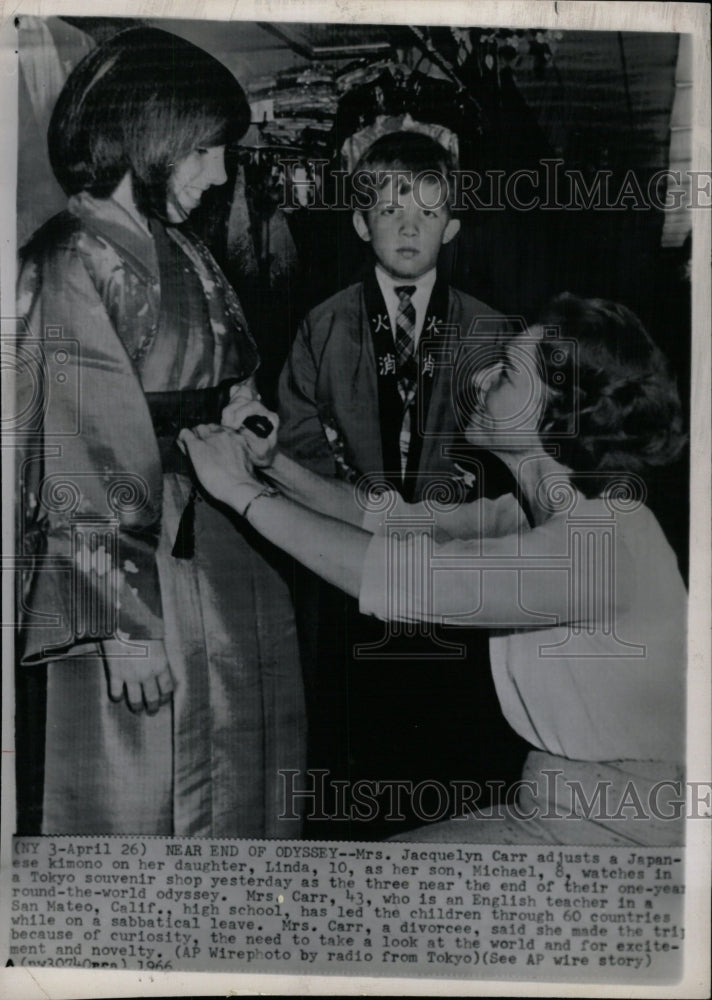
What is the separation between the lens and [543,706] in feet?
4.24

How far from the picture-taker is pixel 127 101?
4.27 feet

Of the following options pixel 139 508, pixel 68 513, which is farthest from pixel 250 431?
pixel 68 513

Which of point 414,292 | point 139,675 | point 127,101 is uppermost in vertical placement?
point 127,101

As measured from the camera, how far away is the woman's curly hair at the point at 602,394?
4.25 feet

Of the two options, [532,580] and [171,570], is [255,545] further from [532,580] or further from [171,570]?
[532,580]

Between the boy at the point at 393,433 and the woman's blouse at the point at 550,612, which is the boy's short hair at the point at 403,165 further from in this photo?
the woman's blouse at the point at 550,612

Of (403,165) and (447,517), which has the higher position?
(403,165)

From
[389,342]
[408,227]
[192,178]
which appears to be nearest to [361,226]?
[408,227]

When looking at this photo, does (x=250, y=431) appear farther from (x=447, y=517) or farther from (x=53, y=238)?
(x=53, y=238)

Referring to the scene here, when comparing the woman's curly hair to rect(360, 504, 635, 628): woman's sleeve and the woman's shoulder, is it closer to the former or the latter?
rect(360, 504, 635, 628): woman's sleeve

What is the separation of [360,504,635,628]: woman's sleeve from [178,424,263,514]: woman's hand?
238 millimetres

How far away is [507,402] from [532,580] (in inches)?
12.2

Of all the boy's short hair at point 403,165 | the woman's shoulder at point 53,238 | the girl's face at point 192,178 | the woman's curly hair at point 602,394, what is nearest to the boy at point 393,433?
the boy's short hair at point 403,165

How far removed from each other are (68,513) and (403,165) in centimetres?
84
